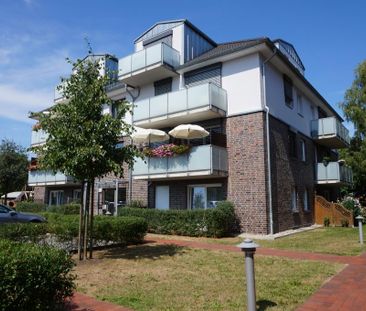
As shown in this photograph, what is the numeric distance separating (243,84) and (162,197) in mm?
7571

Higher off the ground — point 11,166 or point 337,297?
point 11,166

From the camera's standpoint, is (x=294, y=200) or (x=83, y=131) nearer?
(x=83, y=131)

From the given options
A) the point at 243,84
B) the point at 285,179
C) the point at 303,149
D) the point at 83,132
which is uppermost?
the point at 243,84

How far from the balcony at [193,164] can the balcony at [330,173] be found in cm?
933

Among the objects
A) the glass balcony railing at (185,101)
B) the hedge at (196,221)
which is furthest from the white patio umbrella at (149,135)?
the hedge at (196,221)

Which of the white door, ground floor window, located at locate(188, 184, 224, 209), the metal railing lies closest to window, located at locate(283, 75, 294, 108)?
the metal railing

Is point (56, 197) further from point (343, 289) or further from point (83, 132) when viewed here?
point (343, 289)

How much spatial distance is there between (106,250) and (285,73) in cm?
1399

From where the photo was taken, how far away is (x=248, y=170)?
56.6 feet

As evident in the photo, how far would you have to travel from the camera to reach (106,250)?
12.2 metres

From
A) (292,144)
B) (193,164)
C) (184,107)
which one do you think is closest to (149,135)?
(184,107)

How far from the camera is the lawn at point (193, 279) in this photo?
20.8 ft

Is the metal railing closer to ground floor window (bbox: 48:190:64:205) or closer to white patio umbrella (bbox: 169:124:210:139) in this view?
white patio umbrella (bbox: 169:124:210:139)

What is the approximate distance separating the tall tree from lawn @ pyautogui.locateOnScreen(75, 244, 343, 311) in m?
21.4
